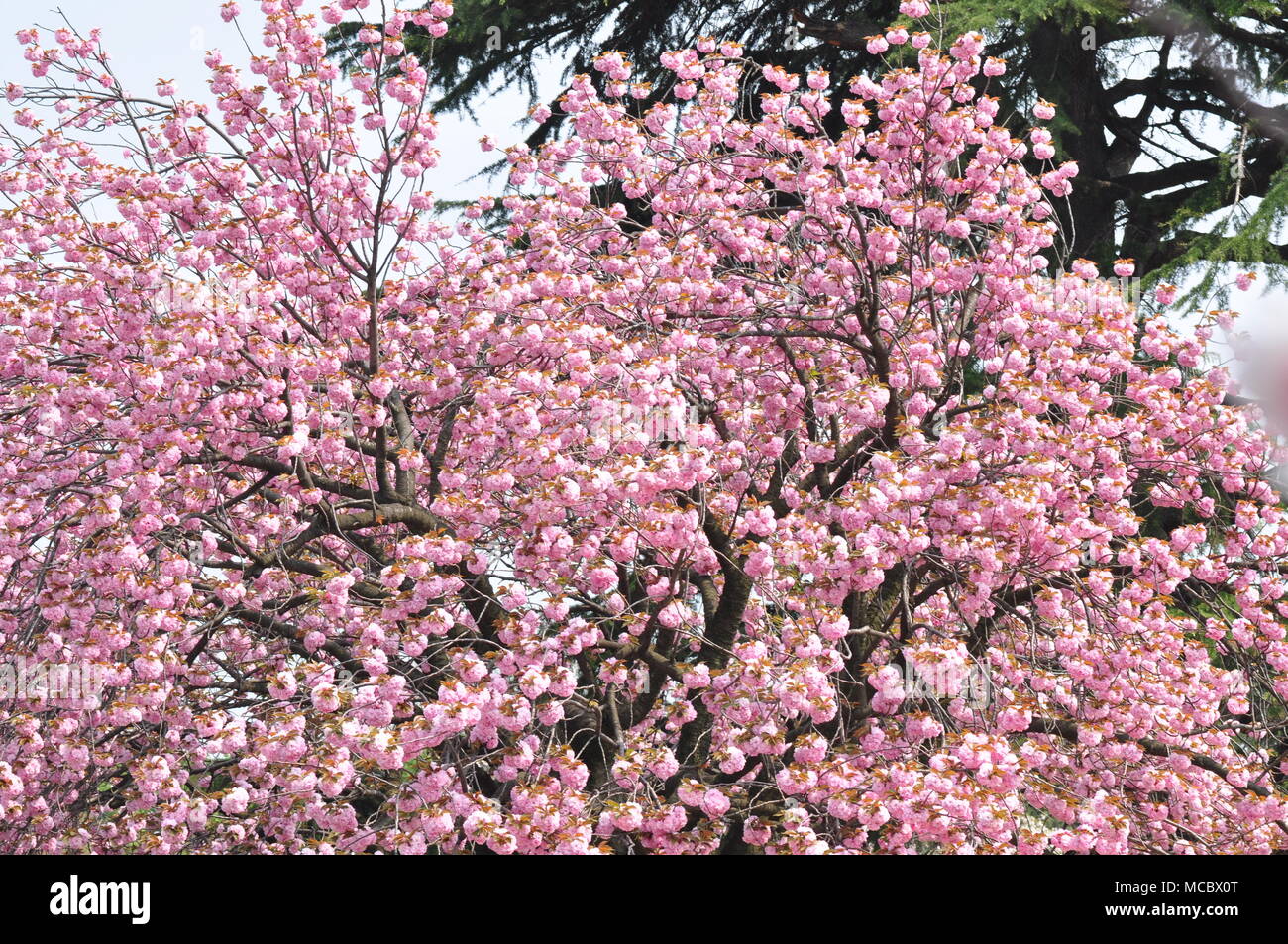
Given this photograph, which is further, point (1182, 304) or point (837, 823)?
point (1182, 304)

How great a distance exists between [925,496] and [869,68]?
6320 mm

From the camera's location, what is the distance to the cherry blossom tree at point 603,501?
4426 millimetres

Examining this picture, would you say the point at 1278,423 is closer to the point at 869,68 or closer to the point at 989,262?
the point at 989,262

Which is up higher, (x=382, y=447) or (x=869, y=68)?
(x=869, y=68)

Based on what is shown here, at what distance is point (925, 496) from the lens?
4.80 metres

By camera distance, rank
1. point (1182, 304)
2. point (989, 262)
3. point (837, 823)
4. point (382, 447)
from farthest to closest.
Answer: point (1182, 304) < point (989, 262) < point (382, 447) < point (837, 823)

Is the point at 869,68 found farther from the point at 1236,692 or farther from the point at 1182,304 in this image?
the point at 1236,692

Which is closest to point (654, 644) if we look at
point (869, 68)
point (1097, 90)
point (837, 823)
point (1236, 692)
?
point (837, 823)

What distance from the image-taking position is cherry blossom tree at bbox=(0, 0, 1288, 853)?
4.43m

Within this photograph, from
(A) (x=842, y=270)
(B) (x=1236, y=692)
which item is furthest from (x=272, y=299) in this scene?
(B) (x=1236, y=692)

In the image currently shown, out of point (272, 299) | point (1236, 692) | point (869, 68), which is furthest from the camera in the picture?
point (869, 68)

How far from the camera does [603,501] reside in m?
4.62

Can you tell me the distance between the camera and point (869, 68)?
393 inches

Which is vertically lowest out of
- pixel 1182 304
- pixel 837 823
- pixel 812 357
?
pixel 837 823
